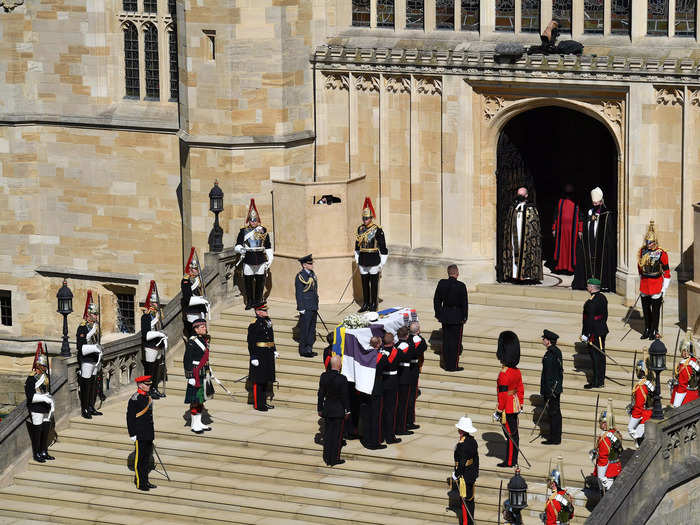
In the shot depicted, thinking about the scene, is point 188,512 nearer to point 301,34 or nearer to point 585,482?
point 585,482

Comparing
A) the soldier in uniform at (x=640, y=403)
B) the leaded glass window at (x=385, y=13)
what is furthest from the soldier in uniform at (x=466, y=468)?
the leaded glass window at (x=385, y=13)

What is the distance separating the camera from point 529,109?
42781 millimetres

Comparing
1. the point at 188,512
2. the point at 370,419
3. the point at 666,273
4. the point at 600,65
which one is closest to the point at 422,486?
the point at 370,419

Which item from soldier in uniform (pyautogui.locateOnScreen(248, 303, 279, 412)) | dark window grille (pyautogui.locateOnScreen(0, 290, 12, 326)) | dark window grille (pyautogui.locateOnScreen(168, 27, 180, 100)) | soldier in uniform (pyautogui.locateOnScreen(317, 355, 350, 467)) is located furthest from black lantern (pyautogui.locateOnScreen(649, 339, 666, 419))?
dark window grille (pyautogui.locateOnScreen(0, 290, 12, 326))

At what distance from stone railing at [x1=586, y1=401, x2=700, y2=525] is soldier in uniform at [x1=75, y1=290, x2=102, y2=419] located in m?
10.7

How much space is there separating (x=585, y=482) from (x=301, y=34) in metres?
13.7

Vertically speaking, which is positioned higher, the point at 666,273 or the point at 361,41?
the point at 361,41

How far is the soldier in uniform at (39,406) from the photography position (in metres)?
37.2

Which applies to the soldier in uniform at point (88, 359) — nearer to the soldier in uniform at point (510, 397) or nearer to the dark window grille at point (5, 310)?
the soldier in uniform at point (510, 397)

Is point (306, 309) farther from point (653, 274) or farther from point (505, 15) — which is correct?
point (505, 15)

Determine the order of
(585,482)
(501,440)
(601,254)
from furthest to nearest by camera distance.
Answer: (601,254) < (501,440) < (585,482)

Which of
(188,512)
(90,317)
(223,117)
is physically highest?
(223,117)

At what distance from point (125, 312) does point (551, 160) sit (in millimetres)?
10276

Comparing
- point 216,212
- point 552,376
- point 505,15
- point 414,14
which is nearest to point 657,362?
point 552,376
